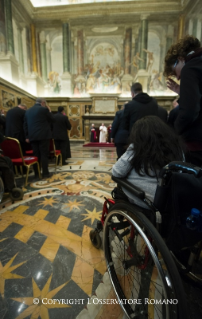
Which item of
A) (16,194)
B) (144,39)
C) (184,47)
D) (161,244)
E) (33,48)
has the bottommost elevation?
(16,194)

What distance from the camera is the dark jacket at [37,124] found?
113 inches

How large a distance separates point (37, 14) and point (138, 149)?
554 inches

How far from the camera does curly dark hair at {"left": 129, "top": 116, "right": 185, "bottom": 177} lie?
84 centimetres

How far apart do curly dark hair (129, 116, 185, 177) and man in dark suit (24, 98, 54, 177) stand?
7.83ft

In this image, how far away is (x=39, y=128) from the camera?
9.43ft

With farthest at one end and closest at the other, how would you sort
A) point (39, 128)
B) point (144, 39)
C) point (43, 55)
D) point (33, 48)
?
point (43, 55), point (33, 48), point (144, 39), point (39, 128)

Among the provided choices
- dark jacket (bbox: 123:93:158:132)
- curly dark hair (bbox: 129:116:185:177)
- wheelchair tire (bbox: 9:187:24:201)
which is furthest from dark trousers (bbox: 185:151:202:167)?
wheelchair tire (bbox: 9:187:24:201)

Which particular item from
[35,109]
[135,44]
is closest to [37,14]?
[135,44]

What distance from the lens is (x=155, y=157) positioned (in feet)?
2.74

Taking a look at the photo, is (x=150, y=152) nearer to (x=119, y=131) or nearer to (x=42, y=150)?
(x=119, y=131)

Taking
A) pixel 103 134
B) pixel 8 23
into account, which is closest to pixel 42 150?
pixel 103 134

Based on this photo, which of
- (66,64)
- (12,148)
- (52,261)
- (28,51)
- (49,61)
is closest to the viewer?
(52,261)

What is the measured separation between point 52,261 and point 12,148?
1930 millimetres

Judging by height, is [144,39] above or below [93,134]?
above
